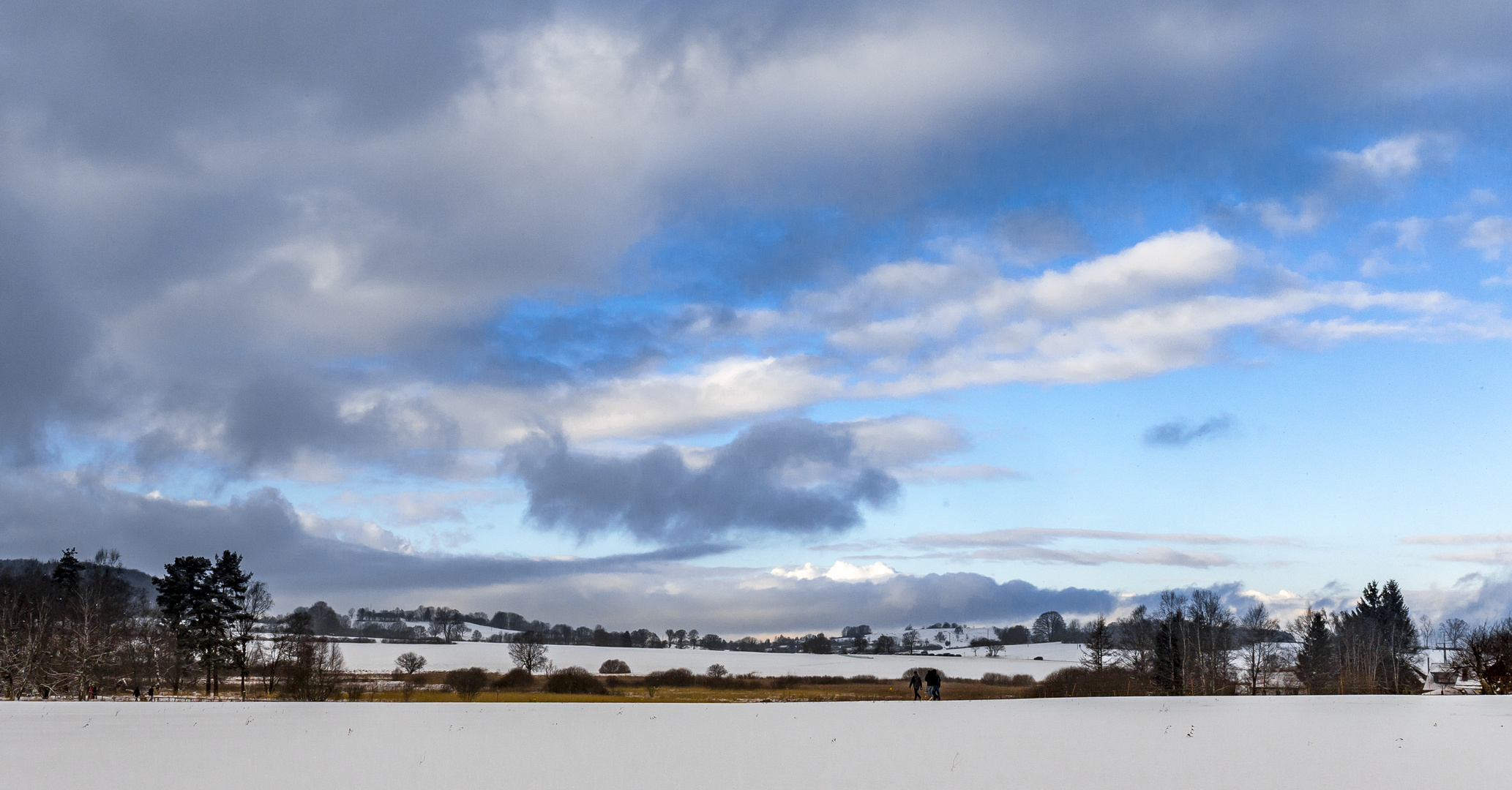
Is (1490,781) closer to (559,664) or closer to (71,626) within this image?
(71,626)

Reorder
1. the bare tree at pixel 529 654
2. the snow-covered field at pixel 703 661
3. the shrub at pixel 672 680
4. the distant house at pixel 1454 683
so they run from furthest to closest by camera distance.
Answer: the snow-covered field at pixel 703 661
the bare tree at pixel 529 654
the shrub at pixel 672 680
the distant house at pixel 1454 683

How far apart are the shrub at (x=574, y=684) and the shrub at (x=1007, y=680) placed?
40423mm

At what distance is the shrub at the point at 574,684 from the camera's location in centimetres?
7875

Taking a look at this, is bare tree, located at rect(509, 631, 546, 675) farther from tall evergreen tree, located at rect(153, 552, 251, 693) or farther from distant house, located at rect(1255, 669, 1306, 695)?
distant house, located at rect(1255, 669, 1306, 695)

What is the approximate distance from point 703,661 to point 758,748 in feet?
410

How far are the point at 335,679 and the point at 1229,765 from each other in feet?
183

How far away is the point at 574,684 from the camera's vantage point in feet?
264

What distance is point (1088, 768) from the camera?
23562mm

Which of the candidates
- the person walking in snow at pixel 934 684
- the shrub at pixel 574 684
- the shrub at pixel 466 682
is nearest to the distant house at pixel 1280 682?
the person walking in snow at pixel 934 684

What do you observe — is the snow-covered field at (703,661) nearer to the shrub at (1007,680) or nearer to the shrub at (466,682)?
the shrub at (1007,680)

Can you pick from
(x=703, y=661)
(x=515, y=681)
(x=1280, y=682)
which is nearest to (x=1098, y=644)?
(x=1280, y=682)

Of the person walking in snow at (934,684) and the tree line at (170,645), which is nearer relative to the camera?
the person walking in snow at (934,684)

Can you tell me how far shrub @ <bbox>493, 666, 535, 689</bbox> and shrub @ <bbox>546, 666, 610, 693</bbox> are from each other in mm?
1652

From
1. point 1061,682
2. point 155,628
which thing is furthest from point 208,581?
point 1061,682
